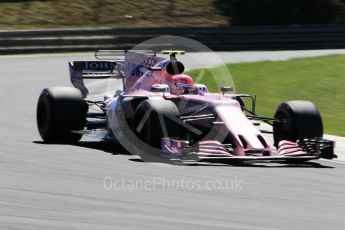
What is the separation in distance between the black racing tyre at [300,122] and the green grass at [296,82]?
3314mm

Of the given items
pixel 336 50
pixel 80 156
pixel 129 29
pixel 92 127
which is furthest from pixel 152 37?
pixel 80 156

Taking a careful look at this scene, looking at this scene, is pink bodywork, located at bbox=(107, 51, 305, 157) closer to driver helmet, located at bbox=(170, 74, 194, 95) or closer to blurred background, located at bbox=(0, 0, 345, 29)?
driver helmet, located at bbox=(170, 74, 194, 95)

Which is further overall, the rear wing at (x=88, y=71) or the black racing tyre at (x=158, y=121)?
the rear wing at (x=88, y=71)

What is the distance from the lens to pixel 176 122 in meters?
12.8

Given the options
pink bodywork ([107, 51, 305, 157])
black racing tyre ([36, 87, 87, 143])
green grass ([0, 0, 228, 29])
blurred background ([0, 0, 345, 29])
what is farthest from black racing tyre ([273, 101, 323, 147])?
blurred background ([0, 0, 345, 29])

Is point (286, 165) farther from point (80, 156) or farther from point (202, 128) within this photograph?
point (80, 156)

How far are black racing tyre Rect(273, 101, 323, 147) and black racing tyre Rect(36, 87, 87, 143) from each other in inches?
116

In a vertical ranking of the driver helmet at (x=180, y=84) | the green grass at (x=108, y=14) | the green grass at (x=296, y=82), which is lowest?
the green grass at (x=108, y=14)

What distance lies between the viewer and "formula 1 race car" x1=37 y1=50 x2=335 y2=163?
12617mm

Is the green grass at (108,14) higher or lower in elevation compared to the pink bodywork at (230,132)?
lower

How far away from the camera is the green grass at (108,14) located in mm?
35531

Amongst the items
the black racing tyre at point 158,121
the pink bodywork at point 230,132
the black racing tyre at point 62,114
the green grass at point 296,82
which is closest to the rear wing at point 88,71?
the black racing tyre at point 62,114

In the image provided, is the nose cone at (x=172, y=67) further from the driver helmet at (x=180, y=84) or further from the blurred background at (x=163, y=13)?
the blurred background at (x=163, y=13)

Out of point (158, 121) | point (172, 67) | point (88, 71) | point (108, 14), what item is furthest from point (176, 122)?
point (108, 14)
